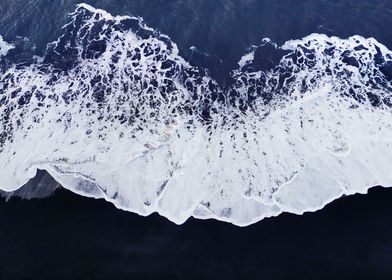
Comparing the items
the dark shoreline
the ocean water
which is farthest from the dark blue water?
the dark shoreline

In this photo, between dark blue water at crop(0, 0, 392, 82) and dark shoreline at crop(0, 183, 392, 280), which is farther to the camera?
dark blue water at crop(0, 0, 392, 82)

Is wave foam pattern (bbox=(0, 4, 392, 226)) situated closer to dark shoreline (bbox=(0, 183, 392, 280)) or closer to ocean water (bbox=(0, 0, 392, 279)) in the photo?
ocean water (bbox=(0, 0, 392, 279))

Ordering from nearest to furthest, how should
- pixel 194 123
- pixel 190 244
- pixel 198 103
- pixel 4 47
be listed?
pixel 190 244 < pixel 194 123 < pixel 198 103 < pixel 4 47

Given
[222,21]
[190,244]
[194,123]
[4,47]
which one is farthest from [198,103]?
[4,47]

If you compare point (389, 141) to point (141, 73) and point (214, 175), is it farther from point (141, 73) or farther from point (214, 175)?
point (141, 73)

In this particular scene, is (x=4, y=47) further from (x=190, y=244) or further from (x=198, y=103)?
(x=190, y=244)

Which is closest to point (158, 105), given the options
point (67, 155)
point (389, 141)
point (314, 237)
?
point (67, 155)

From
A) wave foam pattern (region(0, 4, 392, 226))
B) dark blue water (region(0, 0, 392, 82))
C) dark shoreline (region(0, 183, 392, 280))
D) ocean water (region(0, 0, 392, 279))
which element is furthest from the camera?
dark blue water (region(0, 0, 392, 82))

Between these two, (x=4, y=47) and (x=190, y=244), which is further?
(x=4, y=47)

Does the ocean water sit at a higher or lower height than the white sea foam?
higher
